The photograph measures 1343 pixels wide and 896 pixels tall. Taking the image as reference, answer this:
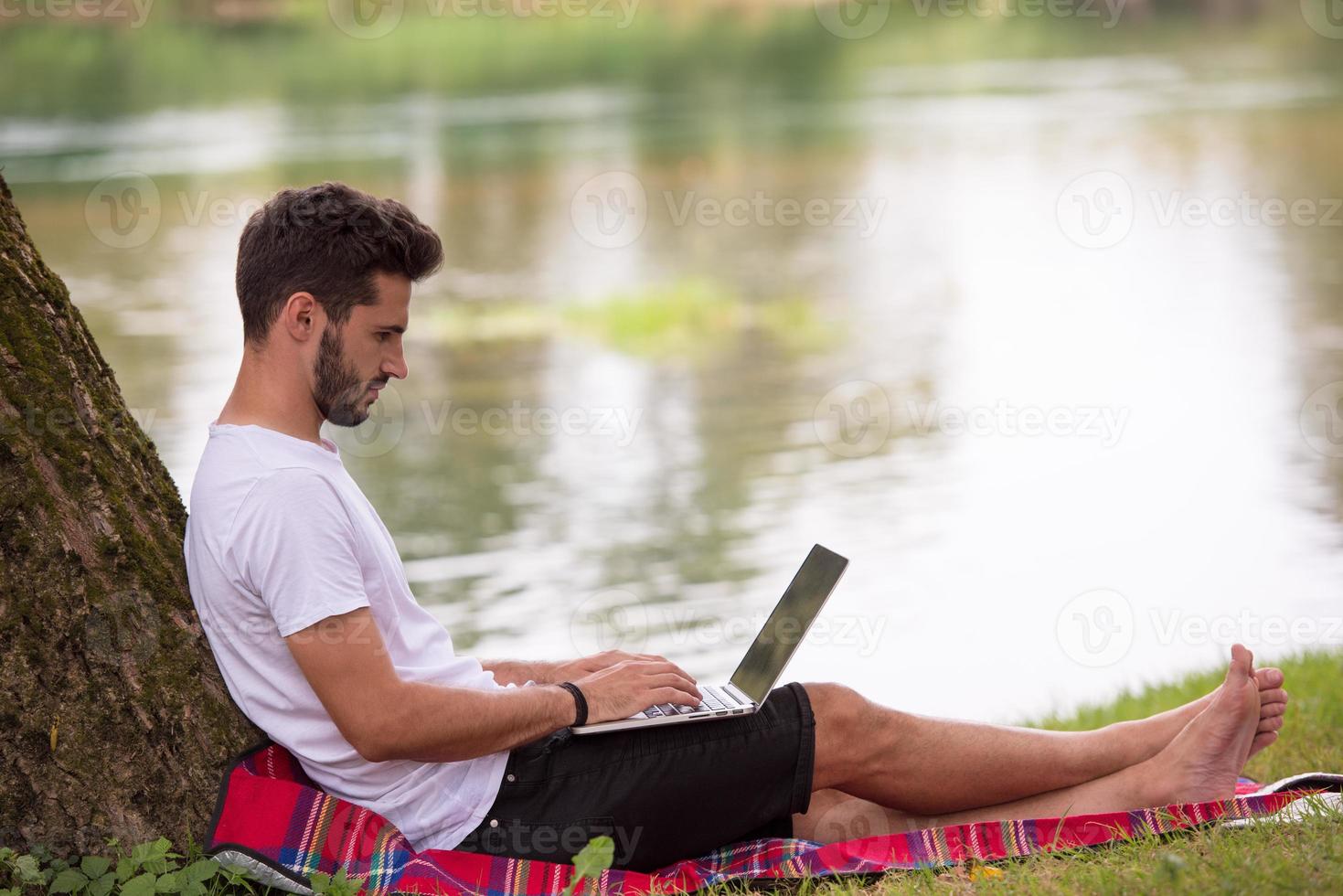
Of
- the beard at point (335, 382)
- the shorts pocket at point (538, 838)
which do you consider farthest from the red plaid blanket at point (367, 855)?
the beard at point (335, 382)

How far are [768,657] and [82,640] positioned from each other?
1.28 meters

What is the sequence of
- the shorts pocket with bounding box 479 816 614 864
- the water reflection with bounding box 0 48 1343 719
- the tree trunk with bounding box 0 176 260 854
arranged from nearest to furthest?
1. the tree trunk with bounding box 0 176 260 854
2. the shorts pocket with bounding box 479 816 614 864
3. the water reflection with bounding box 0 48 1343 719

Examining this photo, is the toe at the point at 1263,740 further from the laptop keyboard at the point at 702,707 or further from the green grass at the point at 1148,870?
the laptop keyboard at the point at 702,707

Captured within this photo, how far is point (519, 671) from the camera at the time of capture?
3.21 m

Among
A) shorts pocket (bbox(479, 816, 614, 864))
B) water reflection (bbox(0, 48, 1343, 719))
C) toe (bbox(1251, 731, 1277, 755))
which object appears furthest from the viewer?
water reflection (bbox(0, 48, 1343, 719))

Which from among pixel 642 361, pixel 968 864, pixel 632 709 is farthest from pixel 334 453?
pixel 642 361

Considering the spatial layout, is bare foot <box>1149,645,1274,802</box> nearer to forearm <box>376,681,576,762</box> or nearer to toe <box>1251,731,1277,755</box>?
toe <box>1251,731,1277,755</box>

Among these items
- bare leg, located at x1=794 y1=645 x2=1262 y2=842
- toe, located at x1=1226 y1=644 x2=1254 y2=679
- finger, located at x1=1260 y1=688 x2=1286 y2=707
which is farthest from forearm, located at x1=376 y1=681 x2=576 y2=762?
finger, located at x1=1260 y1=688 x2=1286 y2=707

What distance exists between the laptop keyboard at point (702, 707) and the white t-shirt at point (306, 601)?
0.30m

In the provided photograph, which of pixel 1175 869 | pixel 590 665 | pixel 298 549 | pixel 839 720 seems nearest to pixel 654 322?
pixel 590 665

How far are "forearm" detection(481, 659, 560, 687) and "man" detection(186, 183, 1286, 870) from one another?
3.9 inches

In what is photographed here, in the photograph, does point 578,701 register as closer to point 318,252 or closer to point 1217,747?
point 318,252

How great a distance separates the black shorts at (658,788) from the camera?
2.81 meters

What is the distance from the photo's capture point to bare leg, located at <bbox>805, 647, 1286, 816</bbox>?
3.02 metres
